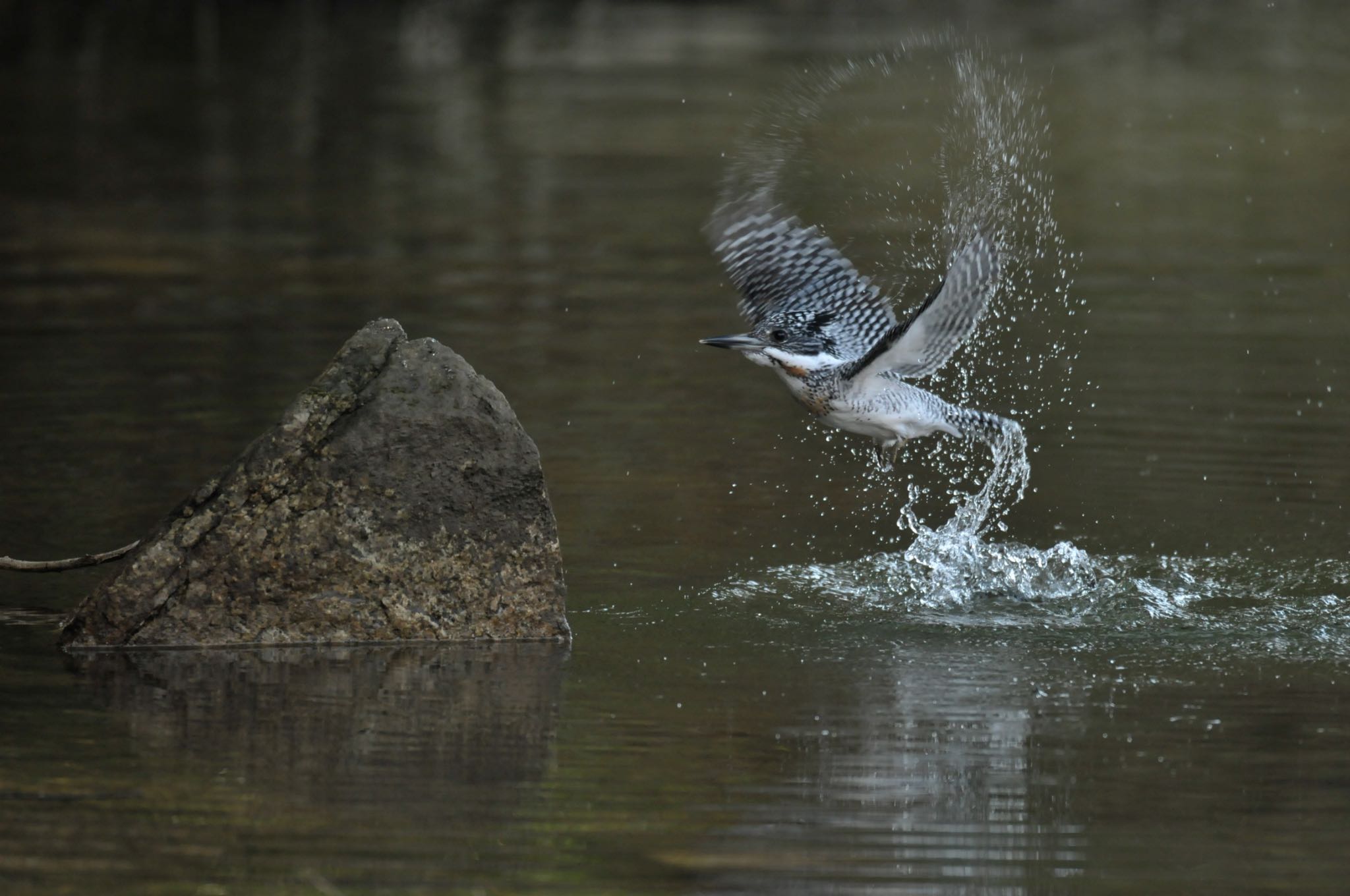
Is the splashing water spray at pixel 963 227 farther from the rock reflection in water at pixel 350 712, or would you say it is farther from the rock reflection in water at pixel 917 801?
the rock reflection in water at pixel 350 712

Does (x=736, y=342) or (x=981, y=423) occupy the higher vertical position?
(x=736, y=342)

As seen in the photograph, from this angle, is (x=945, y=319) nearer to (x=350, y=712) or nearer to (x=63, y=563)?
(x=350, y=712)

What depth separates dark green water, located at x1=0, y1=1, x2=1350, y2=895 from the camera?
5.27 metres

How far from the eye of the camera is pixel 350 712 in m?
6.28

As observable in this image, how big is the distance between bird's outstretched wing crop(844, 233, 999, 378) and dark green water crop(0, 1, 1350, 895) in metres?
0.86

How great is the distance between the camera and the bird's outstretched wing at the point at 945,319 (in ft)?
23.1

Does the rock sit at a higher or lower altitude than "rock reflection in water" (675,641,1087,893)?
higher

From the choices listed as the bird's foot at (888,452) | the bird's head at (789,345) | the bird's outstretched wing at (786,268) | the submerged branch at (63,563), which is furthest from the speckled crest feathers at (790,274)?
the submerged branch at (63,563)

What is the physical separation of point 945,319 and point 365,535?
82.1 inches

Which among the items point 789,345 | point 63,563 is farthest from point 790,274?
point 63,563

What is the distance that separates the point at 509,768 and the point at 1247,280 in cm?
1035

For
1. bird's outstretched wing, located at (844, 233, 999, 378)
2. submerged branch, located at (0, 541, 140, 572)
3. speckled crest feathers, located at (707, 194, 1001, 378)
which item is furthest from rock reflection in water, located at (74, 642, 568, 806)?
speckled crest feathers, located at (707, 194, 1001, 378)

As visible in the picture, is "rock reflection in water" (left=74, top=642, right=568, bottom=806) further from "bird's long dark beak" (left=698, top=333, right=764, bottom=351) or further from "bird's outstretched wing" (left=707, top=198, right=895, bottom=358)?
"bird's outstretched wing" (left=707, top=198, right=895, bottom=358)

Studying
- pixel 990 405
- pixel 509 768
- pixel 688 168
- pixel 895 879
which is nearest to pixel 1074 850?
pixel 895 879
